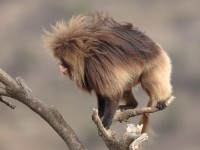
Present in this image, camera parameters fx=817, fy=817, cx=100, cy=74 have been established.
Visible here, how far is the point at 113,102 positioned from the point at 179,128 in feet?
49.2

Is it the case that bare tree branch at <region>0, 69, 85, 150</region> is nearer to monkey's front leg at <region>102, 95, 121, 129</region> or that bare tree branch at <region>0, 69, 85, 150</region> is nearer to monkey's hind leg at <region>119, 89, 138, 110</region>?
monkey's front leg at <region>102, 95, 121, 129</region>

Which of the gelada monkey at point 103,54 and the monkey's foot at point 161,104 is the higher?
the gelada monkey at point 103,54

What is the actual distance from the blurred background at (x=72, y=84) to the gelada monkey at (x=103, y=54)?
33.7 ft

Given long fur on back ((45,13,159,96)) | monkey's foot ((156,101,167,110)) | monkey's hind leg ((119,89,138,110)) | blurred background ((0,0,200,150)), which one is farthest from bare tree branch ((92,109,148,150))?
blurred background ((0,0,200,150))

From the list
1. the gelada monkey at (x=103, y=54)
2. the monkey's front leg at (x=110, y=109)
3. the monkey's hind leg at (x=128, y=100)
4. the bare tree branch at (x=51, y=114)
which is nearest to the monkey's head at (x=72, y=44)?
the gelada monkey at (x=103, y=54)

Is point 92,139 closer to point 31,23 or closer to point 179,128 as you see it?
point 179,128

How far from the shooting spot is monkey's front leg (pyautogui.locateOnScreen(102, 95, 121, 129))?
6.46 meters

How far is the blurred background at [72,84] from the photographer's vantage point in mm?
20081

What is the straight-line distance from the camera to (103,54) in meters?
6.31

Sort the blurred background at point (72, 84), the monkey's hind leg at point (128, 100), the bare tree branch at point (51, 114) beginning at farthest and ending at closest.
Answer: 1. the blurred background at point (72, 84)
2. the monkey's hind leg at point (128, 100)
3. the bare tree branch at point (51, 114)

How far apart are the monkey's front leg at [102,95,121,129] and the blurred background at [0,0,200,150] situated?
1026 centimetres

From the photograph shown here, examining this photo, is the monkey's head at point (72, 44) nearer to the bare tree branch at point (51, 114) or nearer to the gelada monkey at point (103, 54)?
the gelada monkey at point (103, 54)

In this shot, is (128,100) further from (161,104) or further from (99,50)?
(99,50)

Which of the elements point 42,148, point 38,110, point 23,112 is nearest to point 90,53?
point 38,110
